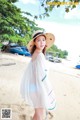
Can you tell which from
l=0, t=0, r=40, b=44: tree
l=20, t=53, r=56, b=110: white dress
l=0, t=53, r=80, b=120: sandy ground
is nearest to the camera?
l=20, t=53, r=56, b=110: white dress

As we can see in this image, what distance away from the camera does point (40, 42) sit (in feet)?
7.56

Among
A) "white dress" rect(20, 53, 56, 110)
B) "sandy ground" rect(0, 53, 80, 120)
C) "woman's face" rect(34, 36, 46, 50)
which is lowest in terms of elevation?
"sandy ground" rect(0, 53, 80, 120)

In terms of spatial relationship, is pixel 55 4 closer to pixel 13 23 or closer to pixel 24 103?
pixel 24 103

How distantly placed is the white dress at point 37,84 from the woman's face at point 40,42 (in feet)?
0.20

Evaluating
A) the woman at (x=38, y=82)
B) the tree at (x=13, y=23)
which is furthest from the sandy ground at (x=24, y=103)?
the tree at (x=13, y=23)

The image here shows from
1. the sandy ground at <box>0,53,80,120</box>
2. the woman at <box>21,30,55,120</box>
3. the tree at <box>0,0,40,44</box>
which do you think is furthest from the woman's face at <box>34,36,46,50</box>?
the tree at <box>0,0,40,44</box>

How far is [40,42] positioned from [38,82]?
284 millimetres

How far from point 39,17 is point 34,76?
1.04 metres

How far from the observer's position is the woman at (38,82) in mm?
2250

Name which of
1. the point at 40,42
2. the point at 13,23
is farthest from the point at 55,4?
the point at 13,23

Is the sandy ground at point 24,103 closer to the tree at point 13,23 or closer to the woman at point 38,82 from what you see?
the woman at point 38,82

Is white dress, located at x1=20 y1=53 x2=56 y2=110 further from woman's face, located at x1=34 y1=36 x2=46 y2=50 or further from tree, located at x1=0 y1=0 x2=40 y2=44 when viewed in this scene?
tree, located at x1=0 y1=0 x2=40 y2=44

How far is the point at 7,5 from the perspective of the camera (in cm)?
613

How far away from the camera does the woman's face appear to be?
230cm
